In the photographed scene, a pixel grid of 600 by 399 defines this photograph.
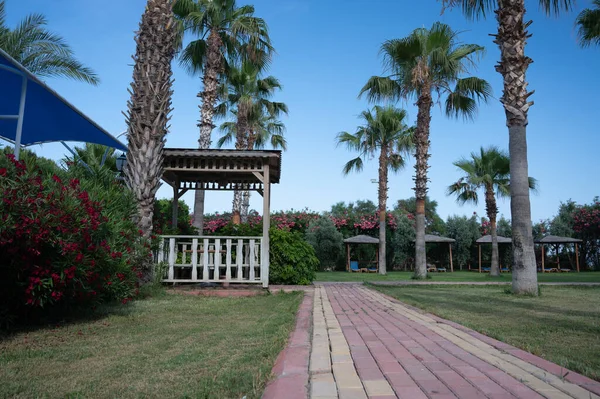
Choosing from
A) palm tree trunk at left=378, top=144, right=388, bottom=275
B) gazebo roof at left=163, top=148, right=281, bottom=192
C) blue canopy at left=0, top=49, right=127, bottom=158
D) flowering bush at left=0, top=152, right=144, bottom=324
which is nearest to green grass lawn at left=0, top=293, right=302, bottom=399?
flowering bush at left=0, top=152, right=144, bottom=324

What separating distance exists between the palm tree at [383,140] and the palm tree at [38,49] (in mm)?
14205

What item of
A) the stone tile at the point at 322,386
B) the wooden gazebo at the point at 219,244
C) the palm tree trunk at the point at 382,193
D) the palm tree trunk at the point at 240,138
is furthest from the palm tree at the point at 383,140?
the stone tile at the point at 322,386

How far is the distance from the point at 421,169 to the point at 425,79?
12.4ft

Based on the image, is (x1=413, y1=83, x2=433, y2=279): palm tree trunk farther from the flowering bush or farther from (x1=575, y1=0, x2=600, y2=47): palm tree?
the flowering bush

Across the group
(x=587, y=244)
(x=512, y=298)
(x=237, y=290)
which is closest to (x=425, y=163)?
(x=512, y=298)

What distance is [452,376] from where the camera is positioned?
2.57m

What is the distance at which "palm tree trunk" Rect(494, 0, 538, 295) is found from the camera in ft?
29.6

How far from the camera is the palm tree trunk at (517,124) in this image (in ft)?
29.6

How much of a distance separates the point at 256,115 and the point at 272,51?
4791 mm

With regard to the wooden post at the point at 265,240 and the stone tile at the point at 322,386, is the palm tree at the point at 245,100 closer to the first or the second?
the wooden post at the point at 265,240

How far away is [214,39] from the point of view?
1481cm

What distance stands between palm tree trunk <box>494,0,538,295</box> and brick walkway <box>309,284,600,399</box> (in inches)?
223

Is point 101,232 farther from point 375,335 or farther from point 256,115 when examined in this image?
point 256,115

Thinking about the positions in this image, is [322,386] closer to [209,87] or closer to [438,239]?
[209,87]
